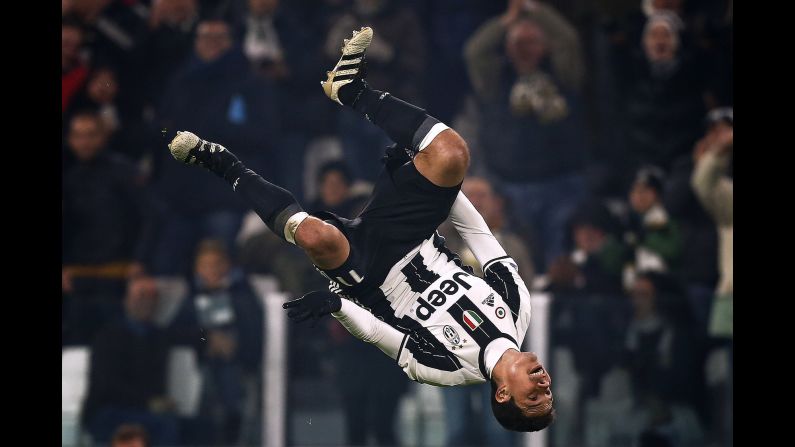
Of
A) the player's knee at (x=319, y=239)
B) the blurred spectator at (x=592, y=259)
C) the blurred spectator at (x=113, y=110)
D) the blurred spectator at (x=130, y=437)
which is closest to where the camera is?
the player's knee at (x=319, y=239)

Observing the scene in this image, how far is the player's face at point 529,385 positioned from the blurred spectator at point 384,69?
3603 mm

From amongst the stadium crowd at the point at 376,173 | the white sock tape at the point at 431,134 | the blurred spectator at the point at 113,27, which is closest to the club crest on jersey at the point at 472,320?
the white sock tape at the point at 431,134

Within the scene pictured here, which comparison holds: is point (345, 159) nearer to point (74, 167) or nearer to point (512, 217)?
point (512, 217)

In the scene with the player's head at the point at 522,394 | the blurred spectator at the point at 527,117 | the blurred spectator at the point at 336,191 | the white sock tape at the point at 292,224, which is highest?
the blurred spectator at the point at 527,117

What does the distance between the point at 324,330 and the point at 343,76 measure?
3001 mm

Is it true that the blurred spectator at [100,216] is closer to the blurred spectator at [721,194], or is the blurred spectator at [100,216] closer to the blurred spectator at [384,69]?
the blurred spectator at [384,69]

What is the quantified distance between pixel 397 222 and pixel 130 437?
319 cm

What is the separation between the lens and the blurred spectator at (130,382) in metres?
9.12

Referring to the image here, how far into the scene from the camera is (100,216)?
9758mm

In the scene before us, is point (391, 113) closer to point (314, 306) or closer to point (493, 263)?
point (493, 263)

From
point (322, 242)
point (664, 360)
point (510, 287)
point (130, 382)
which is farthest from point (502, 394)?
point (130, 382)

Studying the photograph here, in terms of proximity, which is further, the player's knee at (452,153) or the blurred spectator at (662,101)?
the blurred spectator at (662,101)

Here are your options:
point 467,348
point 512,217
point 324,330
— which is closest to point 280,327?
point 324,330

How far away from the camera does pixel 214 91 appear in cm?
977
